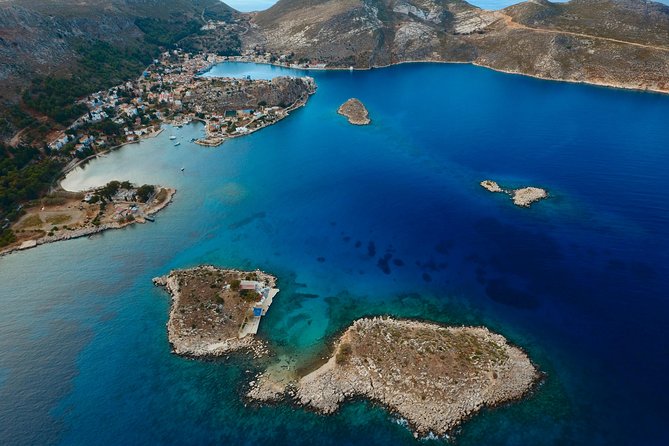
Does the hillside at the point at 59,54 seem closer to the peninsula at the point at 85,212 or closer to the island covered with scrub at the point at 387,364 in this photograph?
the peninsula at the point at 85,212

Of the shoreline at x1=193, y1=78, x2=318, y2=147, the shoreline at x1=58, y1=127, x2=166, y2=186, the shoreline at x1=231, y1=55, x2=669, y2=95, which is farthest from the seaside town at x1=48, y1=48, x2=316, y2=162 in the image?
the shoreline at x1=231, y1=55, x2=669, y2=95

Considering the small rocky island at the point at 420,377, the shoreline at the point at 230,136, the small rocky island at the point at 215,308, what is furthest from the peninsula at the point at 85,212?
the small rocky island at the point at 420,377

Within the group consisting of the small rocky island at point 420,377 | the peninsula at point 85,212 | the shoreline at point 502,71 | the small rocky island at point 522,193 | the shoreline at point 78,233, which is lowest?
the small rocky island at point 420,377

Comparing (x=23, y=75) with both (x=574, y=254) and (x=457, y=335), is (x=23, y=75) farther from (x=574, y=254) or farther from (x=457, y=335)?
(x=574, y=254)

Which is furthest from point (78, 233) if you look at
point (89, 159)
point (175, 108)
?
point (175, 108)

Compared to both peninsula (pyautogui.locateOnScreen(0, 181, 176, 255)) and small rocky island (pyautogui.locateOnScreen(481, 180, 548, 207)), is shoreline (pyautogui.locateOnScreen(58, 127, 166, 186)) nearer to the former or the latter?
peninsula (pyautogui.locateOnScreen(0, 181, 176, 255))

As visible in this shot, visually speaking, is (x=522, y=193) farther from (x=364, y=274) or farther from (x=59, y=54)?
(x=59, y=54)
